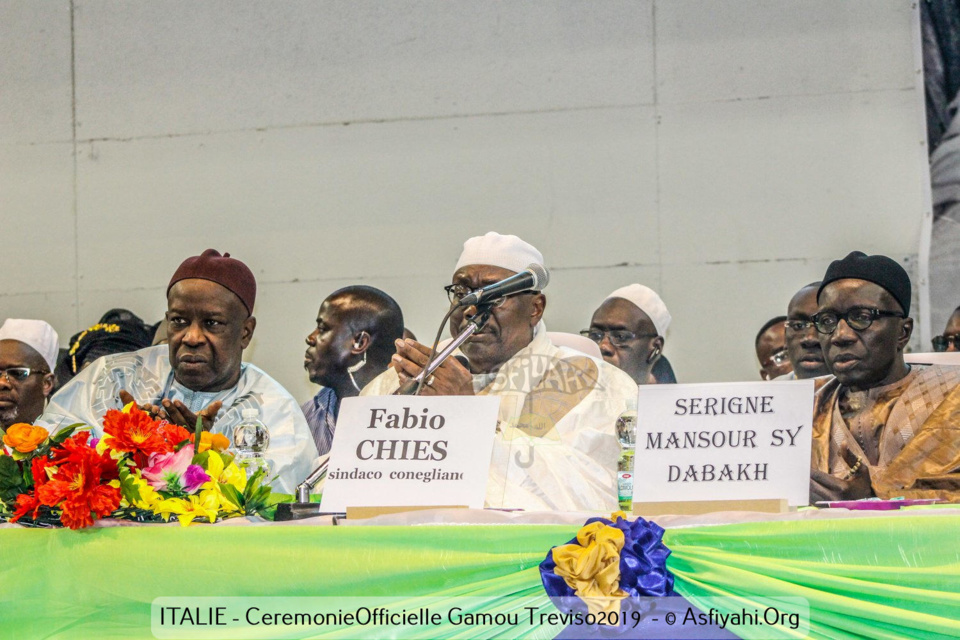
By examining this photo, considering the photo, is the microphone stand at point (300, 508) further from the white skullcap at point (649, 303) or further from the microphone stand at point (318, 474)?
the white skullcap at point (649, 303)

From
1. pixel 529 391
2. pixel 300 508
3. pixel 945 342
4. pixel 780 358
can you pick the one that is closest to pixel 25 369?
pixel 529 391

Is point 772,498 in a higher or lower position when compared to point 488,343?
lower

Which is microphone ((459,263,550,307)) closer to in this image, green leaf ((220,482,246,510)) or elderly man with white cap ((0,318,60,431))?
green leaf ((220,482,246,510))

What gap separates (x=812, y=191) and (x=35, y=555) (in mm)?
4225

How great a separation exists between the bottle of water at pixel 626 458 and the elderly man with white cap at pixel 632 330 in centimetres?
194

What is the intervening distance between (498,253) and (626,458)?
3.57ft

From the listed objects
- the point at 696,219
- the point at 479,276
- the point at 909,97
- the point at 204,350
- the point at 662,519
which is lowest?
the point at 662,519

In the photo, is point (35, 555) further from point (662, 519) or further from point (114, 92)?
point (114, 92)

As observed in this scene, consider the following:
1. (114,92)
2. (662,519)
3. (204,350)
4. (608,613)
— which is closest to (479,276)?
(204,350)

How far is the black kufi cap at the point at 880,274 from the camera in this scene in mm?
3027

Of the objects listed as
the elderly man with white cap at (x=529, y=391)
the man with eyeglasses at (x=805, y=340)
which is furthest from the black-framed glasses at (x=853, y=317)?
the man with eyeglasses at (x=805, y=340)

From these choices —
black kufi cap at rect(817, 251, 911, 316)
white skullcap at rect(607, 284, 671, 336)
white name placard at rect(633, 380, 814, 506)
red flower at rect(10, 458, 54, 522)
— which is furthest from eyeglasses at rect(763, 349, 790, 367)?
red flower at rect(10, 458, 54, 522)

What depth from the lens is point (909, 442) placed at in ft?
9.14

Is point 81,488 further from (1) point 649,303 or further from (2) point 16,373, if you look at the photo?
(1) point 649,303
